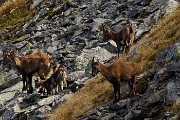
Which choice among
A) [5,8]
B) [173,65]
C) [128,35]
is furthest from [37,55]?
[5,8]

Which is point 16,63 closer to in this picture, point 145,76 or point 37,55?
point 37,55

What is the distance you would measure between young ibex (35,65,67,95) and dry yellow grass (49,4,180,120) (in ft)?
7.95

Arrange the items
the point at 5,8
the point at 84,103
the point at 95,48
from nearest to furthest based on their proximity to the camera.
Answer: the point at 84,103, the point at 95,48, the point at 5,8

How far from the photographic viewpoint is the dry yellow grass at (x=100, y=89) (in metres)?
22.1

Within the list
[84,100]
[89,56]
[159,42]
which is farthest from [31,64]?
[159,42]

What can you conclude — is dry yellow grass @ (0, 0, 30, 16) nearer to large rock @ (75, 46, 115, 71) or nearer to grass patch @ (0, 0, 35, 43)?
grass patch @ (0, 0, 35, 43)

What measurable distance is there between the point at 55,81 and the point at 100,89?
4.97 metres

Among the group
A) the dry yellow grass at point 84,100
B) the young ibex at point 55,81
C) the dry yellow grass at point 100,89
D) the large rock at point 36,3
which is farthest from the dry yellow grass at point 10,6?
the dry yellow grass at point 84,100

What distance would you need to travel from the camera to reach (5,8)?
194ft

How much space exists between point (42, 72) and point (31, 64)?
4.05 ft

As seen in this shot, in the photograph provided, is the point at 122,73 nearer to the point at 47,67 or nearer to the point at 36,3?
the point at 47,67

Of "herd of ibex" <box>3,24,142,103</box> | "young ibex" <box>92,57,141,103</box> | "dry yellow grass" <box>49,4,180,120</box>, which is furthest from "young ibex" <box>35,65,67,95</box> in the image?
"young ibex" <box>92,57,141,103</box>

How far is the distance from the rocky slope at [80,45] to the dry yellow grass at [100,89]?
1147 millimetres

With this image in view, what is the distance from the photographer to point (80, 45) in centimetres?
3506
